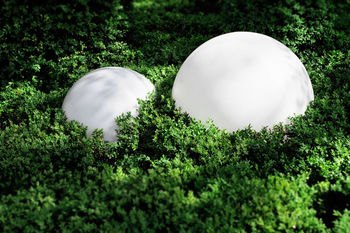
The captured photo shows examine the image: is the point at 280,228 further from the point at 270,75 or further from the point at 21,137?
the point at 21,137

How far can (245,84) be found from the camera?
13.9 ft

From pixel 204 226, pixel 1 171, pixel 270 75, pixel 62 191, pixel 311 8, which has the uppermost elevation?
pixel 311 8

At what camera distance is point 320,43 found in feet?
22.8

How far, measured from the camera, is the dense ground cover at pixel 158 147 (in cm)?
335

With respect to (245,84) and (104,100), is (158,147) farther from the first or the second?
(245,84)

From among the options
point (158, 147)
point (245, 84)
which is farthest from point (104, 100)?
point (245, 84)

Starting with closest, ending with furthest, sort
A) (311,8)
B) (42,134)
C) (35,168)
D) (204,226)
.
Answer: (204,226) < (35,168) < (42,134) < (311,8)

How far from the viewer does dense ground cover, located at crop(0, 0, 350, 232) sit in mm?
3350

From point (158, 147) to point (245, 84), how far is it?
1488 millimetres

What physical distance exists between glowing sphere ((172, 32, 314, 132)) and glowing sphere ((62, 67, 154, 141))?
844 mm

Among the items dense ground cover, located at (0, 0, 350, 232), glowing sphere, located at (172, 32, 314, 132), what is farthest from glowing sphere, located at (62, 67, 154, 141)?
glowing sphere, located at (172, 32, 314, 132)

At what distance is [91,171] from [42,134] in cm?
116

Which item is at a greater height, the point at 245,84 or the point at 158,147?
the point at 245,84

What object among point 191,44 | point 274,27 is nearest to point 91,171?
point 191,44
